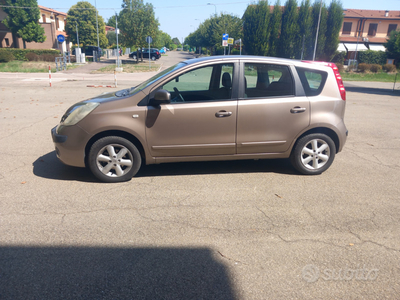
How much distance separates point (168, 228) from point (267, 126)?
2.25 meters

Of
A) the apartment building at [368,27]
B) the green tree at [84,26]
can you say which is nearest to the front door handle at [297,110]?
the apartment building at [368,27]

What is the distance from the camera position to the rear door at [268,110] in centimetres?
488

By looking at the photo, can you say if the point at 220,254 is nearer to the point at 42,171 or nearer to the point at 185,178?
the point at 185,178

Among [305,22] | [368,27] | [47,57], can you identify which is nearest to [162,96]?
[47,57]

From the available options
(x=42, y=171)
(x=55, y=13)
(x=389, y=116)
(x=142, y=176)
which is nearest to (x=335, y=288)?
(x=142, y=176)

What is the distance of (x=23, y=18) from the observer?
147 ft

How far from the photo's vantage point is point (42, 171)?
525 centimetres

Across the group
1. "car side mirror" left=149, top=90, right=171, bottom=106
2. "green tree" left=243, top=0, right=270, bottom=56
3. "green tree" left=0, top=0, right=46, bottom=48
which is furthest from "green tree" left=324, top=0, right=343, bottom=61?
"car side mirror" left=149, top=90, right=171, bottom=106

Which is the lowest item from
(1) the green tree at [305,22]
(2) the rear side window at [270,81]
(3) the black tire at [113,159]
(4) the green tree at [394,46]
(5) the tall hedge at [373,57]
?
(3) the black tire at [113,159]

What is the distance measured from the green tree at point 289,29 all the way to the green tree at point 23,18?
32947mm

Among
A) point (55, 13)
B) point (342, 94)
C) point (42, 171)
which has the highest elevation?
point (55, 13)

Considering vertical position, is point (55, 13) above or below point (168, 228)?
above

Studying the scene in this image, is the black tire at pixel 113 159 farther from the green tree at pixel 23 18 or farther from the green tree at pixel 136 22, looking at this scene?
the green tree at pixel 23 18

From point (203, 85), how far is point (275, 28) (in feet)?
133
